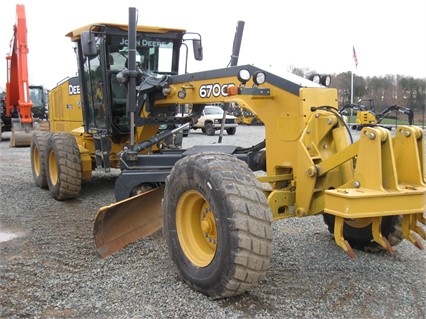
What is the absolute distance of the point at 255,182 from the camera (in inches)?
147

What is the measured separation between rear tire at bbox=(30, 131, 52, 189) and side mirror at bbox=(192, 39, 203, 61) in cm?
305

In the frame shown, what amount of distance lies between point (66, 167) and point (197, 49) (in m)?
2.65

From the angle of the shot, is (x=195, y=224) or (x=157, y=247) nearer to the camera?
(x=195, y=224)

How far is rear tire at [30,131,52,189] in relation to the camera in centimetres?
848

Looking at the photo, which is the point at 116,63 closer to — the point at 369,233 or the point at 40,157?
the point at 40,157

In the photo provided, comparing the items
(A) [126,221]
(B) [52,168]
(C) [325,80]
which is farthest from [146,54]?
(C) [325,80]

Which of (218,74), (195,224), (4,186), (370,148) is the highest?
(218,74)

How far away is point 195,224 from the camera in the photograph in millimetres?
4211

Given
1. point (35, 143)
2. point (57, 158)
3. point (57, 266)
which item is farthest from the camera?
point (35, 143)

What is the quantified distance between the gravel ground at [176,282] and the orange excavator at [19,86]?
10623 mm

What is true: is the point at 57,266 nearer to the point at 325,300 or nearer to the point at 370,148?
the point at 325,300

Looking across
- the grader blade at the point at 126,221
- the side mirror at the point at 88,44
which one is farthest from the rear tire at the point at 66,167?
the grader blade at the point at 126,221

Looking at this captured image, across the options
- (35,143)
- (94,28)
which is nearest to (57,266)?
(94,28)

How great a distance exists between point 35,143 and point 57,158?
5.46 ft
